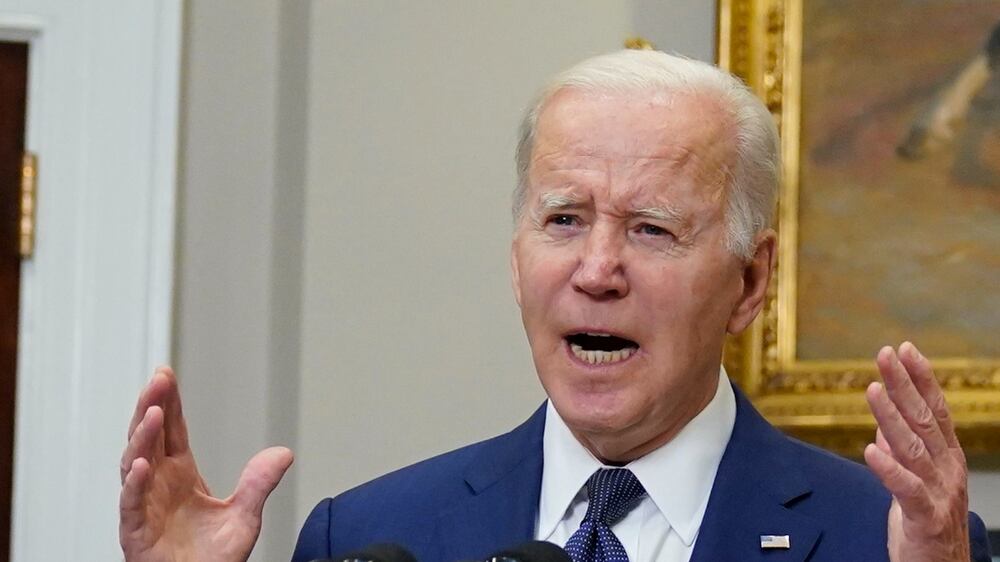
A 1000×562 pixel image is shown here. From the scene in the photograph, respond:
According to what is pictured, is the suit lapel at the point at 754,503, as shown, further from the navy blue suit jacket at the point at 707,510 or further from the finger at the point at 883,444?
the finger at the point at 883,444

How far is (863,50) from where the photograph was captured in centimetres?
356

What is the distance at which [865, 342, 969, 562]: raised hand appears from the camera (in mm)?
1919

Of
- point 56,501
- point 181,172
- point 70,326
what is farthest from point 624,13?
point 56,501

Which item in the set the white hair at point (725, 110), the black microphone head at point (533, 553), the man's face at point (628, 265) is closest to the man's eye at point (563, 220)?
the man's face at point (628, 265)

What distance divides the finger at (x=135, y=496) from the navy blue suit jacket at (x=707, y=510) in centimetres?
39

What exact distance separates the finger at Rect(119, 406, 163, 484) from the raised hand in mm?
885

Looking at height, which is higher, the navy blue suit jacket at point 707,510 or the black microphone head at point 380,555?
the black microphone head at point 380,555

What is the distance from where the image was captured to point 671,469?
236cm

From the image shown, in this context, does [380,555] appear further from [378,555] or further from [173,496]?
[173,496]

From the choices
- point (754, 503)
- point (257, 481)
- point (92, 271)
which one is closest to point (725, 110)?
point (754, 503)

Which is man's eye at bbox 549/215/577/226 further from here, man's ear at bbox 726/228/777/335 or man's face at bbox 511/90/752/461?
man's ear at bbox 726/228/777/335

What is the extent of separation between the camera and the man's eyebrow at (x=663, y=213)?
2309mm

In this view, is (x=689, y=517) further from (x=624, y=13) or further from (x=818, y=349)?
(x=624, y=13)

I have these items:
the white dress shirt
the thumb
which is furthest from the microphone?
the white dress shirt
